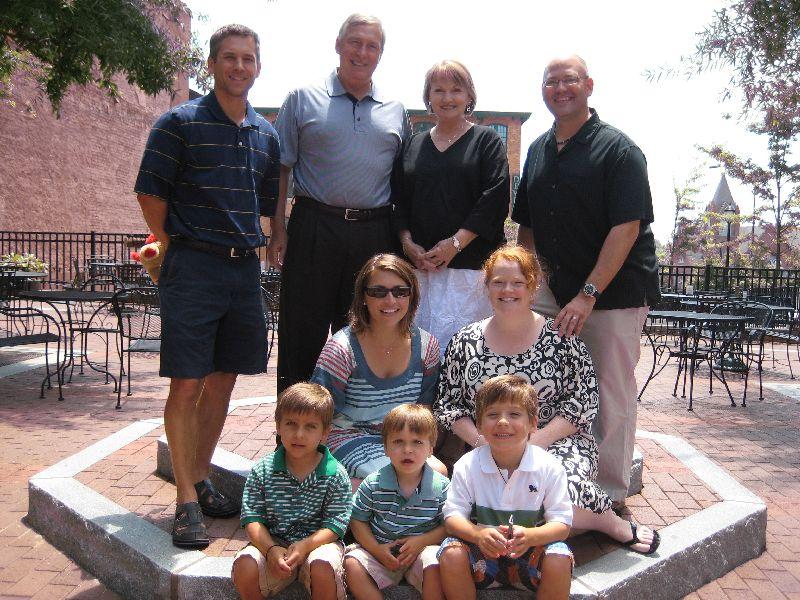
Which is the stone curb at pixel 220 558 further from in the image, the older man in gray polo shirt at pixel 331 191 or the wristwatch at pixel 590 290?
the wristwatch at pixel 590 290

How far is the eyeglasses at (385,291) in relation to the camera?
3211 mm

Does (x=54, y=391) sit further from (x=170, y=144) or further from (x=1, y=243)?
(x=1, y=243)

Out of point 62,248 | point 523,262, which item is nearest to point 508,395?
point 523,262

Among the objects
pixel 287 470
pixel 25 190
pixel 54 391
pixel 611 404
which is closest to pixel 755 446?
pixel 611 404

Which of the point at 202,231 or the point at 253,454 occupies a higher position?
the point at 202,231

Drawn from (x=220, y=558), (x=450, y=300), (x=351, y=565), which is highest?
(x=450, y=300)

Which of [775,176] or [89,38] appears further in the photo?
[775,176]

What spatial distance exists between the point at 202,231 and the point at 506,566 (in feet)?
6.01

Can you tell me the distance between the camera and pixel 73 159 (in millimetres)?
22281

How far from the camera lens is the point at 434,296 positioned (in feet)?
12.4

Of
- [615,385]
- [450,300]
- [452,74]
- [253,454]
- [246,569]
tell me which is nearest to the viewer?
[246,569]

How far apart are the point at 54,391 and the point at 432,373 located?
565 centimetres

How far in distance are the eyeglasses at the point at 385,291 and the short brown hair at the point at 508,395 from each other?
0.67 meters

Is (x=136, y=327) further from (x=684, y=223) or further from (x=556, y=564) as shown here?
(x=684, y=223)
